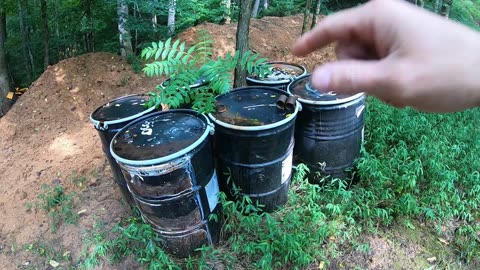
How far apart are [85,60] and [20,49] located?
5.31 m

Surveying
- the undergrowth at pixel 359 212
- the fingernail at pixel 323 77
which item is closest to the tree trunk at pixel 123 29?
the undergrowth at pixel 359 212

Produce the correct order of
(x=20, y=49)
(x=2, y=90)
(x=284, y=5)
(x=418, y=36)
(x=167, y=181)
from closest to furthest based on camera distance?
(x=418, y=36) < (x=167, y=181) < (x=2, y=90) < (x=20, y=49) < (x=284, y=5)

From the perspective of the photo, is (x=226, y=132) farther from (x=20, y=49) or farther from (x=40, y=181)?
(x=20, y=49)

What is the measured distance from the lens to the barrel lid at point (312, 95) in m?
3.20

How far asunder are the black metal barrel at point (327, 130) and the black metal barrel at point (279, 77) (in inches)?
6.9

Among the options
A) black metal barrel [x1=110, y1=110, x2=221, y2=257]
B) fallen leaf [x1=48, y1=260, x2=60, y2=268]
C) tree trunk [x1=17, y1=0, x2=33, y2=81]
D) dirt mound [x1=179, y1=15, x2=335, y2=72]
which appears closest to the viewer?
black metal barrel [x1=110, y1=110, x2=221, y2=257]

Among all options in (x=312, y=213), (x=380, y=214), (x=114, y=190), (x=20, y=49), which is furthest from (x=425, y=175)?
(x=20, y=49)

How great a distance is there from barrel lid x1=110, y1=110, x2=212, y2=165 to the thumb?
1586 millimetres

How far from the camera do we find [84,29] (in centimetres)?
802

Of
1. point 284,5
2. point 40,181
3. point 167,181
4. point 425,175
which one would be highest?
point 284,5

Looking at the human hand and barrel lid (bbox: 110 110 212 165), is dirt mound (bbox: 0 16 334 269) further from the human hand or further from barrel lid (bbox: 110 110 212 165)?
the human hand

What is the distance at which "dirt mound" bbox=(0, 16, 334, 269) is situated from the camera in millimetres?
3357

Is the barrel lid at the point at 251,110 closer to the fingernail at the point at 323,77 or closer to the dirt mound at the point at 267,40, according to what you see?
the fingernail at the point at 323,77


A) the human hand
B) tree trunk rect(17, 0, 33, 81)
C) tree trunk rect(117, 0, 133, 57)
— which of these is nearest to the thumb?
the human hand
